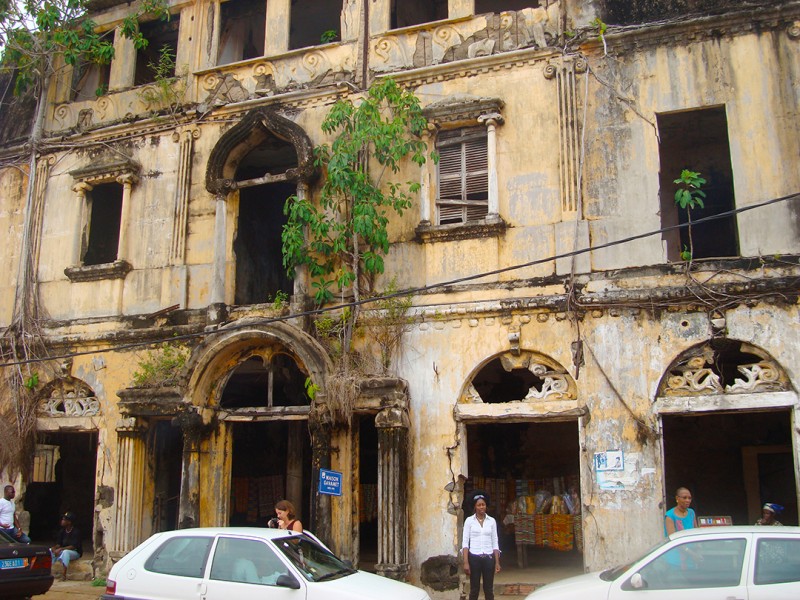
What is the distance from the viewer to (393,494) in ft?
36.3

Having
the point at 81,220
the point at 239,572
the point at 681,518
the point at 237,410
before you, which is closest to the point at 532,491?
the point at 681,518

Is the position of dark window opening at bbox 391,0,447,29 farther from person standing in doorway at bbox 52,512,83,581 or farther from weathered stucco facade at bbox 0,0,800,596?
person standing in doorway at bbox 52,512,83,581

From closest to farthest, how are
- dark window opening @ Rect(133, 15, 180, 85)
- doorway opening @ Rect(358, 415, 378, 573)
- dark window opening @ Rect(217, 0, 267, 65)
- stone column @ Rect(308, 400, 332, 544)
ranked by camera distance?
1. stone column @ Rect(308, 400, 332, 544)
2. doorway opening @ Rect(358, 415, 378, 573)
3. dark window opening @ Rect(217, 0, 267, 65)
4. dark window opening @ Rect(133, 15, 180, 85)

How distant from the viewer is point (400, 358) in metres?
11.9

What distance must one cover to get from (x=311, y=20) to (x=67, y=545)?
11.2 meters

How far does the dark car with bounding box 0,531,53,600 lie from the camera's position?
9.78 metres

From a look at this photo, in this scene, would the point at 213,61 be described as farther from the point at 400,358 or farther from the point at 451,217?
the point at 400,358

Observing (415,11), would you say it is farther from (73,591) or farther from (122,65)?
(73,591)

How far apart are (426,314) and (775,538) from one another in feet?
20.1

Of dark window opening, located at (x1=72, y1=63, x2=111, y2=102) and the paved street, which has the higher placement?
dark window opening, located at (x1=72, y1=63, x2=111, y2=102)

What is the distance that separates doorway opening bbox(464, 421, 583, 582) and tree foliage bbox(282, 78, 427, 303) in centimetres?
408

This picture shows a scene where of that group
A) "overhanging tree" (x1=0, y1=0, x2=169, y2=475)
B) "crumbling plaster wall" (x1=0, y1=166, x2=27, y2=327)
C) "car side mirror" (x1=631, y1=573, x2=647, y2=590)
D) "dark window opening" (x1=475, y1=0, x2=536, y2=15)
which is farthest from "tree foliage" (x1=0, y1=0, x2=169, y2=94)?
"car side mirror" (x1=631, y1=573, x2=647, y2=590)

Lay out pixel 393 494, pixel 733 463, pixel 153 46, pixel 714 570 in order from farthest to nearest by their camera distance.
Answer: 1. pixel 153 46
2. pixel 733 463
3. pixel 393 494
4. pixel 714 570

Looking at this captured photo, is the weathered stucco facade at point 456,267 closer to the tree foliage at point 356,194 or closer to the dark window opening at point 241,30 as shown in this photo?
the dark window opening at point 241,30
